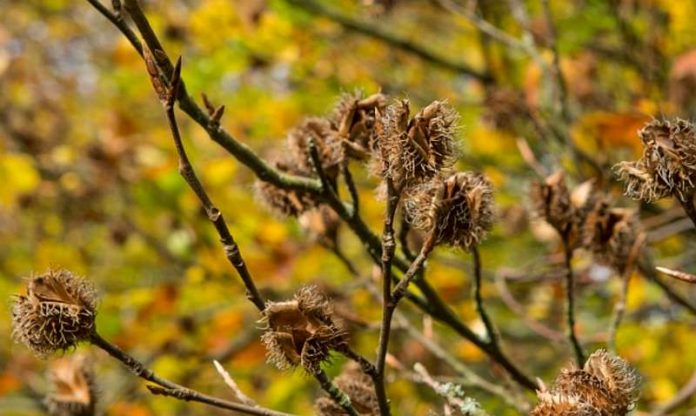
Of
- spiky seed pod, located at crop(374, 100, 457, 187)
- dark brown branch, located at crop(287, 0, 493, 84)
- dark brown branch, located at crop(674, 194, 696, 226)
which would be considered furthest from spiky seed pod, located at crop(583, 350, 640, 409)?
dark brown branch, located at crop(287, 0, 493, 84)

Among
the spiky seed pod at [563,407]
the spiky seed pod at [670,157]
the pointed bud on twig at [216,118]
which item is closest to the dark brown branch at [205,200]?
the pointed bud on twig at [216,118]

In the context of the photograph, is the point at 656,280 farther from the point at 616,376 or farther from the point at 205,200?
the point at 205,200

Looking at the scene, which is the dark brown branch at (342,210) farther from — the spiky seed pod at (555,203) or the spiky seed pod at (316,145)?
the spiky seed pod at (555,203)

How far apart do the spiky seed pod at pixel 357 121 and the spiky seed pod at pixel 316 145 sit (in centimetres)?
2

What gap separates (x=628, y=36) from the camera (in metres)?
4.35

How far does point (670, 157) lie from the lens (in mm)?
→ 1692

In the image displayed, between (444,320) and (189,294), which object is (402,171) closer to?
(444,320)

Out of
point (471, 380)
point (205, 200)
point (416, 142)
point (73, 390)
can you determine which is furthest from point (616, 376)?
point (73, 390)

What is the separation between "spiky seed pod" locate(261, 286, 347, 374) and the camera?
170 cm

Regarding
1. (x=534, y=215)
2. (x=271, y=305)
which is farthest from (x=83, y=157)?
(x=271, y=305)

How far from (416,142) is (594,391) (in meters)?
0.52

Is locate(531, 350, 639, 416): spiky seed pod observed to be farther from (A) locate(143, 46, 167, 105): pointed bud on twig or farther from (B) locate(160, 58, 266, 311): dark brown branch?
(A) locate(143, 46, 167, 105): pointed bud on twig

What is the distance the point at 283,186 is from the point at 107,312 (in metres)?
2.73

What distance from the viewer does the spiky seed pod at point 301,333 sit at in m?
1.70
